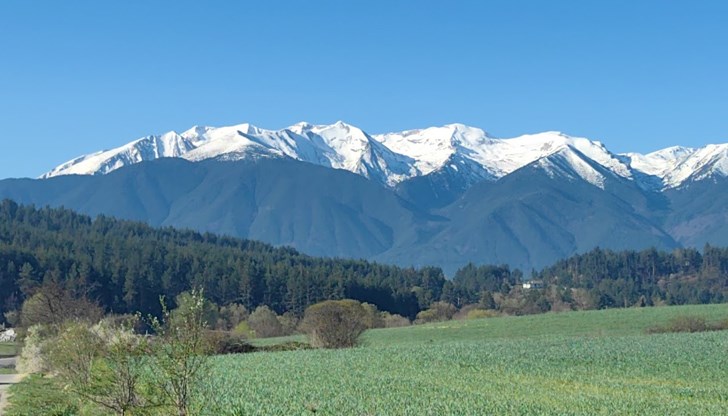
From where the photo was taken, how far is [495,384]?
36.0m

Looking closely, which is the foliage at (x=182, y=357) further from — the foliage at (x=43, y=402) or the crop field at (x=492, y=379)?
the foliage at (x=43, y=402)

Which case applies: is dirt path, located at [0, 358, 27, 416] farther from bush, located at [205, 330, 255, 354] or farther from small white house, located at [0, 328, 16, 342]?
small white house, located at [0, 328, 16, 342]

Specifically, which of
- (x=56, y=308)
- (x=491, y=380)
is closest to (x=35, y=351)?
(x=56, y=308)

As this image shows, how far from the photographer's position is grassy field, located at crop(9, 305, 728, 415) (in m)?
28.5

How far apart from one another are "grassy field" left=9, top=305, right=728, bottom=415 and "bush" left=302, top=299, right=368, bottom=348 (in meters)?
9.32

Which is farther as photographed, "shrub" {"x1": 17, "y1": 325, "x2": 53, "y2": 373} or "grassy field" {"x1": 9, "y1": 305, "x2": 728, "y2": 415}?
"shrub" {"x1": 17, "y1": 325, "x2": 53, "y2": 373}

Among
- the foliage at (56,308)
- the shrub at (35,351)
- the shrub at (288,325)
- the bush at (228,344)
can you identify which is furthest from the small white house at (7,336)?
the shrub at (35,351)

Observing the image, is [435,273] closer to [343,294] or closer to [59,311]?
[343,294]

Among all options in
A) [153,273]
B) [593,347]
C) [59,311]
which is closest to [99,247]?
[153,273]

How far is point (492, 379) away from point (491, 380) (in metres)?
0.45

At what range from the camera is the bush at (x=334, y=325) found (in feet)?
213

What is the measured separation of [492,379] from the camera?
125 feet

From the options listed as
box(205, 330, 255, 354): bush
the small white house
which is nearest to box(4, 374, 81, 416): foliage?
box(205, 330, 255, 354): bush

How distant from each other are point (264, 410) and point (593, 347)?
27.5 m
